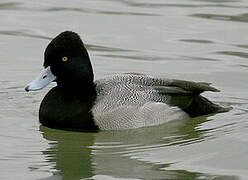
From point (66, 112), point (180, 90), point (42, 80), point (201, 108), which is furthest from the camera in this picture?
point (201, 108)

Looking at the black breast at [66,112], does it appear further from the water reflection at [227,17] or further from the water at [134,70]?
the water reflection at [227,17]

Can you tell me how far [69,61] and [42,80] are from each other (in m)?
0.39

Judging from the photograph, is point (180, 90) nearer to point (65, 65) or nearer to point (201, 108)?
point (201, 108)

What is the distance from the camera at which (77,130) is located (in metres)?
9.48

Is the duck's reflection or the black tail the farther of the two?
the black tail

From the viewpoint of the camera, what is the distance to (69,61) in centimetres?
964

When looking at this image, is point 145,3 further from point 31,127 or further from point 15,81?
point 31,127

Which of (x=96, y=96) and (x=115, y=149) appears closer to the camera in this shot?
(x=115, y=149)

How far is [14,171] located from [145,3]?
8.12 m

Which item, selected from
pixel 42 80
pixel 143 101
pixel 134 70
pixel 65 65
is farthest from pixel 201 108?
pixel 134 70

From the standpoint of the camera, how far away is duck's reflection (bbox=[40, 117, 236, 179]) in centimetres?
805

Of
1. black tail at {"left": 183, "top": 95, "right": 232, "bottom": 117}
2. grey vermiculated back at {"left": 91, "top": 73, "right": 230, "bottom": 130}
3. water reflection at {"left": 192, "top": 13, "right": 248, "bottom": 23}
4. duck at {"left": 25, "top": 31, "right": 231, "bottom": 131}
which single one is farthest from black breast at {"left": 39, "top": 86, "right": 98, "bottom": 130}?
water reflection at {"left": 192, "top": 13, "right": 248, "bottom": 23}

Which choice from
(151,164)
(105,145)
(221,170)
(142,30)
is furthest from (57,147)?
(142,30)

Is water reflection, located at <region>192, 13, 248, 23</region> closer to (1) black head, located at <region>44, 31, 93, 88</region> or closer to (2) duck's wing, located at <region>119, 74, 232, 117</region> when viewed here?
(2) duck's wing, located at <region>119, 74, 232, 117</region>
